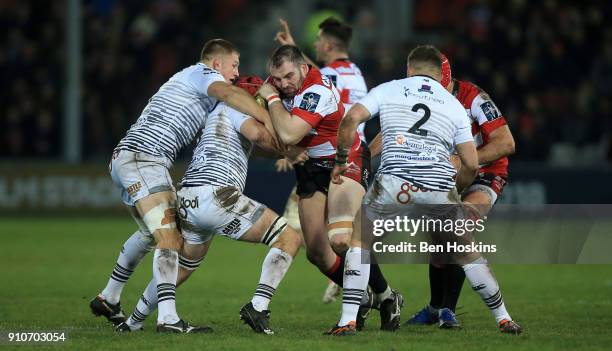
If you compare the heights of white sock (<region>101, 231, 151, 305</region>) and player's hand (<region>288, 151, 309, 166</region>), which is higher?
player's hand (<region>288, 151, 309, 166</region>)

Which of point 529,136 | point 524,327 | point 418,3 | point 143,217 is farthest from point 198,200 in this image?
point 418,3

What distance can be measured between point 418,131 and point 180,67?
15.6 meters

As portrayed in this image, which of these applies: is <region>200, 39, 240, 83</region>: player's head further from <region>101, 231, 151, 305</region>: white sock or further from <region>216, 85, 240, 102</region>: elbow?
<region>101, 231, 151, 305</region>: white sock

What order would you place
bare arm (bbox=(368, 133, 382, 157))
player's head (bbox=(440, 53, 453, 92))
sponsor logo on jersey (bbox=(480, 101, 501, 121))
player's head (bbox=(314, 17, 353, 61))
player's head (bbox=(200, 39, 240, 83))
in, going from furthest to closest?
player's head (bbox=(314, 17, 353, 61))
sponsor logo on jersey (bbox=(480, 101, 501, 121))
bare arm (bbox=(368, 133, 382, 157))
player's head (bbox=(440, 53, 453, 92))
player's head (bbox=(200, 39, 240, 83))

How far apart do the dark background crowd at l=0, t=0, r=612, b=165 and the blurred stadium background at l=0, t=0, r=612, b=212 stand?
3 cm

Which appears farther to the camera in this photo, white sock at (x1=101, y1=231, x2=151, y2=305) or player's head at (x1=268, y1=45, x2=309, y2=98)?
white sock at (x1=101, y1=231, x2=151, y2=305)

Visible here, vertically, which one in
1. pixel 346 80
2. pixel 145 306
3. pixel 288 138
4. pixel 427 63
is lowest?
pixel 145 306

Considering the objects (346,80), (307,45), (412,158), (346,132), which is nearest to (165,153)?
(346,132)

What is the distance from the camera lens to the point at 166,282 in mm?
9594

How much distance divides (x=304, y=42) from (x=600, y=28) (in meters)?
6.18

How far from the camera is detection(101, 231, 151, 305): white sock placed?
1050cm

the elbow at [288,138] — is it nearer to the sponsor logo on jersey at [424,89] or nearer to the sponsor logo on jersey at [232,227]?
the sponsor logo on jersey at [232,227]

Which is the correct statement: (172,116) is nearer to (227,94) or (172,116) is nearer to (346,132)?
(227,94)

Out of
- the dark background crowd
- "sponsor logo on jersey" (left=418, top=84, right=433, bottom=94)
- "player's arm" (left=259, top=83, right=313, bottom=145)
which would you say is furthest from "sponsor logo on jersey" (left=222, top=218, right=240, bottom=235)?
the dark background crowd
